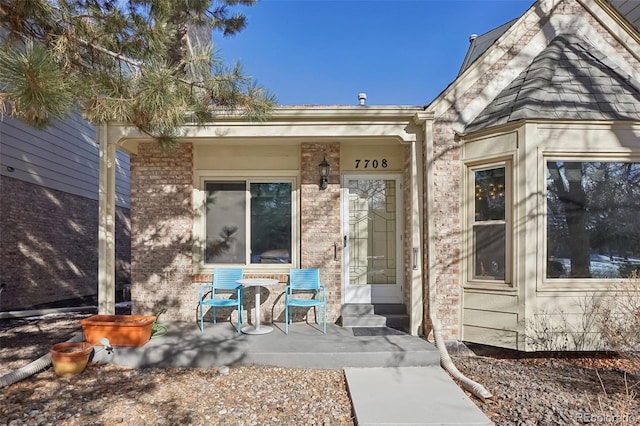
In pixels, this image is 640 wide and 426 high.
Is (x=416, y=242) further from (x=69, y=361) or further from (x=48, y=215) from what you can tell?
(x=48, y=215)

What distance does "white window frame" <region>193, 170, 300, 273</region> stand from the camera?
232 inches

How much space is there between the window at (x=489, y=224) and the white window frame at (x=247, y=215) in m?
2.70

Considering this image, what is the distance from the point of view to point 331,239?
5707 millimetres

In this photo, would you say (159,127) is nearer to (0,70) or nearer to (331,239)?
(0,70)

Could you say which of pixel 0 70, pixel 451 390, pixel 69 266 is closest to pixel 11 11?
pixel 0 70

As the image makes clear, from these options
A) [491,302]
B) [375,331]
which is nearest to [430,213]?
[491,302]

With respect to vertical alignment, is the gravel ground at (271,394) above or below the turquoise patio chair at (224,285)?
below

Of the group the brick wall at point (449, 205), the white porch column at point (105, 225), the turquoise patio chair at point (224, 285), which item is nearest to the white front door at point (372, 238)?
the brick wall at point (449, 205)

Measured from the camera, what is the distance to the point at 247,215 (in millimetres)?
5996

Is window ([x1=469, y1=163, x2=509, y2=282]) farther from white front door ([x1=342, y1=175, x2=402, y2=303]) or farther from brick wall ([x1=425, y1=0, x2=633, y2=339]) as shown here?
white front door ([x1=342, y1=175, x2=402, y2=303])

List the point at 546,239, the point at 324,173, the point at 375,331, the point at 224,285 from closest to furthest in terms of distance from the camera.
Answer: the point at 546,239 < the point at 375,331 < the point at 224,285 < the point at 324,173

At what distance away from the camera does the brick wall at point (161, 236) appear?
18.8 feet

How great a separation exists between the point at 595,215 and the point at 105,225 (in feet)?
21.6

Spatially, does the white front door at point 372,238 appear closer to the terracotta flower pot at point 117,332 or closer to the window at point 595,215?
the window at point 595,215
